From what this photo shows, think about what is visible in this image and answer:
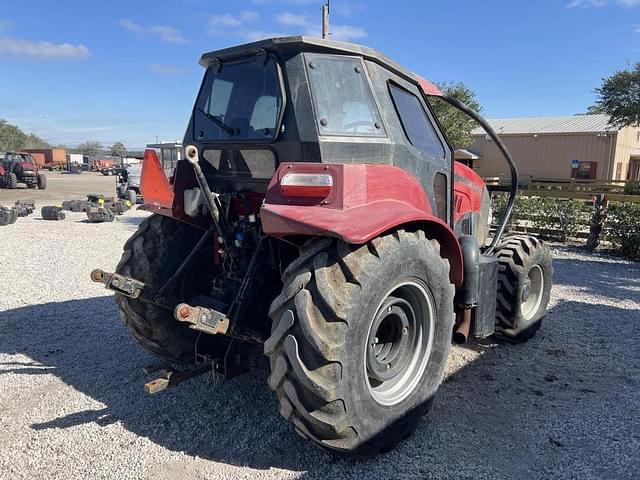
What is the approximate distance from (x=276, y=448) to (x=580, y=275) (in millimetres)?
7201

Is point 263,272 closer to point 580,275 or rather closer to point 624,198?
point 580,275

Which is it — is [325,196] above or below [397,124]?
below

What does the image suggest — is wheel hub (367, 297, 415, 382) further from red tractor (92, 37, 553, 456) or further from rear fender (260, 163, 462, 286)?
rear fender (260, 163, 462, 286)

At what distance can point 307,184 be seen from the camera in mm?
2873

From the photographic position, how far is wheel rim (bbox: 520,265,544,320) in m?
5.34

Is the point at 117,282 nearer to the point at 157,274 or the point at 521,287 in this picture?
the point at 157,274

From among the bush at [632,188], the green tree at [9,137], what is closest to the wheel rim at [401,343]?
the bush at [632,188]

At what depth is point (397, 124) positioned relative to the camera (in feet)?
11.7

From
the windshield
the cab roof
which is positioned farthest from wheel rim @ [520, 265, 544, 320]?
the windshield

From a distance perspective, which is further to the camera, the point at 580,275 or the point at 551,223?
the point at 551,223

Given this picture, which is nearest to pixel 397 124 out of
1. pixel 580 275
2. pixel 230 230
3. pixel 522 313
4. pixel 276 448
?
pixel 230 230

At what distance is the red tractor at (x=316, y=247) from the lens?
8.79 feet

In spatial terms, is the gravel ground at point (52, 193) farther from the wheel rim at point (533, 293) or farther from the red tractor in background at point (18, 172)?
the wheel rim at point (533, 293)

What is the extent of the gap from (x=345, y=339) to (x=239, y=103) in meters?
2.00
